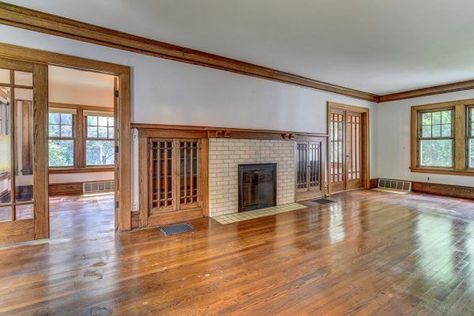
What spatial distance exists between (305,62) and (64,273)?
461 centimetres

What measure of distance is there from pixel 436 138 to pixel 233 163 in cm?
552

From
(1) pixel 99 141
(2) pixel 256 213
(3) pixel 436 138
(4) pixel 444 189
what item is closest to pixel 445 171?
(4) pixel 444 189

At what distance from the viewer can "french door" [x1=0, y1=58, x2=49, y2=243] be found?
3.00 meters

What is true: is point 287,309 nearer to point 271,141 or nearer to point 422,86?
point 271,141

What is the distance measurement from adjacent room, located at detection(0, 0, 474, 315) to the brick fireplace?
30 mm

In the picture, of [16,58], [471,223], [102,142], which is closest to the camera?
[16,58]

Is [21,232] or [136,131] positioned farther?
[136,131]

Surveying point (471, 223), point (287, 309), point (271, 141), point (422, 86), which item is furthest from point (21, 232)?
point (422, 86)

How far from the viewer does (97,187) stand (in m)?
6.71

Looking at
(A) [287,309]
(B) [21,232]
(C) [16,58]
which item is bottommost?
(A) [287,309]

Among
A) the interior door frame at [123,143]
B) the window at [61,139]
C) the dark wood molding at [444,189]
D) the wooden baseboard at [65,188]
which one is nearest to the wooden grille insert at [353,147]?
the dark wood molding at [444,189]

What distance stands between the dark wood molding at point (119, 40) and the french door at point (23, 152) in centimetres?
48

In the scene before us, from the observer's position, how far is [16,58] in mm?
2992

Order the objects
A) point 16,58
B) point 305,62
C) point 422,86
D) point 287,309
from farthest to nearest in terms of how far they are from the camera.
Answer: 1. point 422,86
2. point 305,62
3. point 16,58
4. point 287,309
